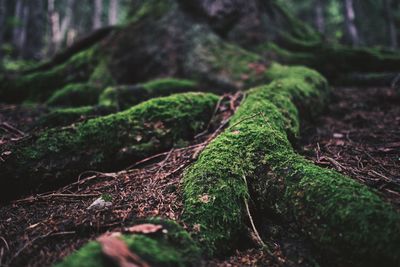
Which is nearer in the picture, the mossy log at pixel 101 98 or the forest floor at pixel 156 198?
the forest floor at pixel 156 198

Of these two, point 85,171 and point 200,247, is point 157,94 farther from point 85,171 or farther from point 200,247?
point 200,247

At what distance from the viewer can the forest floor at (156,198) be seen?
1944mm

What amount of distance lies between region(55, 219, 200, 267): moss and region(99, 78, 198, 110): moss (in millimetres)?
3160

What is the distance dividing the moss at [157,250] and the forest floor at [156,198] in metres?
0.20

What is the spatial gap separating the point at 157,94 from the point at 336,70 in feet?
15.6

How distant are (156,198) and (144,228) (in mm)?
655

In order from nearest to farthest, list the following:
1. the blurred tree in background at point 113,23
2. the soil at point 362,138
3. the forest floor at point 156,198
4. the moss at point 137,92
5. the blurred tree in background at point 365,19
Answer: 1. the forest floor at point 156,198
2. the soil at point 362,138
3. the moss at point 137,92
4. the blurred tree in background at point 113,23
5. the blurred tree in background at point 365,19

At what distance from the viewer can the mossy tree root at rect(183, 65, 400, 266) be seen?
5.74ft

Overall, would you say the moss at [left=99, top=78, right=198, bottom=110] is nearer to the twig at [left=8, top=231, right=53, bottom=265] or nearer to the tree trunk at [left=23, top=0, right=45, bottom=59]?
the twig at [left=8, top=231, right=53, bottom=265]

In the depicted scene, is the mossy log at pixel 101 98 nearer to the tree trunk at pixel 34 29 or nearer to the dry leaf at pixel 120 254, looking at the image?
the dry leaf at pixel 120 254

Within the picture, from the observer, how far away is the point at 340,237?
5.98 feet

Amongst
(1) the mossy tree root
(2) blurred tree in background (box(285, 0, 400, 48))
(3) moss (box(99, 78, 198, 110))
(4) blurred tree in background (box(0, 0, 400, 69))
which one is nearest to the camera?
(1) the mossy tree root

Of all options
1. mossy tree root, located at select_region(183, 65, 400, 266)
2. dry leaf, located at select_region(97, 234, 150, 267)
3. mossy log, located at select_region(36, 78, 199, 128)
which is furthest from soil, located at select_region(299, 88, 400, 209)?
mossy log, located at select_region(36, 78, 199, 128)

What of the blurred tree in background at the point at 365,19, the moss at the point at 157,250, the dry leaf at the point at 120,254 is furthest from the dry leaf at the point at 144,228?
the blurred tree in background at the point at 365,19
